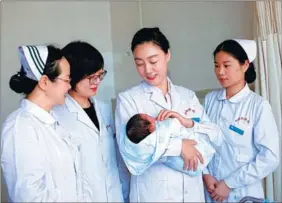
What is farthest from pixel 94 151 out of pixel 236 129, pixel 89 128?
pixel 236 129

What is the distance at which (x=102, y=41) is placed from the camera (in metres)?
1.25

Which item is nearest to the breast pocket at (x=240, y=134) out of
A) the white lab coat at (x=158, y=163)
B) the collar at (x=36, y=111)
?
the white lab coat at (x=158, y=163)

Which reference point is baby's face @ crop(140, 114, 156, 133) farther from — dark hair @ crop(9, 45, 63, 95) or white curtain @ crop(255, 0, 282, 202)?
white curtain @ crop(255, 0, 282, 202)

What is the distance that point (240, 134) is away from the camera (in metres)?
1.01

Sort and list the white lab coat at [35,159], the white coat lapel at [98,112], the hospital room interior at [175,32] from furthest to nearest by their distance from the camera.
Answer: the hospital room interior at [175,32], the white coat lapel at [98,112], the white lab coat at [35,159]

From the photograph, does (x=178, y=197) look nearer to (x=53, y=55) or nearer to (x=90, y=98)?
(x=90, y=98)

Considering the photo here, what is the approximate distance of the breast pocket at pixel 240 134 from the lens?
998 mm

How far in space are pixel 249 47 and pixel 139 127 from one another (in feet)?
1.55

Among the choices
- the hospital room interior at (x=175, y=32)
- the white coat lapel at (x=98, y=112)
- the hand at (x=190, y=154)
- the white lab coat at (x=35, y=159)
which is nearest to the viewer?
the white lab coat at (x=35, y=159)

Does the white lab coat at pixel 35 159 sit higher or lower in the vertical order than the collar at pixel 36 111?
lower

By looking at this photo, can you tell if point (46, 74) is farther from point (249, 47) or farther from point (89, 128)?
point (249, 47)

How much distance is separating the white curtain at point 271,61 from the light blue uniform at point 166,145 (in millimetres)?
276

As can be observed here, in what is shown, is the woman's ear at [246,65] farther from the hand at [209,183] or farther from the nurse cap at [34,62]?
the nurse cap at [34,62]

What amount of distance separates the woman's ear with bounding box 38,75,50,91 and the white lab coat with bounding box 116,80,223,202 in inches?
8.7
